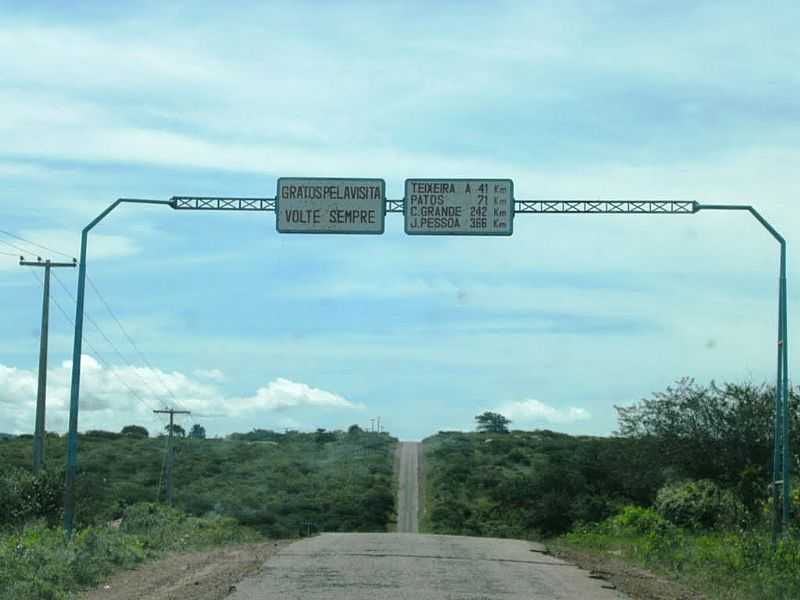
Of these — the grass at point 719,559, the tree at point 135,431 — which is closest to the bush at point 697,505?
the grass at point 719,559

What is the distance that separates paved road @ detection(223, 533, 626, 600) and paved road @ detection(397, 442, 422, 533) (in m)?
29.9

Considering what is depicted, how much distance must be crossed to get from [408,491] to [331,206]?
1968 inches

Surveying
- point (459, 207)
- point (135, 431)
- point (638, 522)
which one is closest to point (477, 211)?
point (459, 207)

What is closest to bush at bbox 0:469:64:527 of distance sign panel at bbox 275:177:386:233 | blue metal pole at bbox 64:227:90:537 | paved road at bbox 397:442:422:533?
blue metal pole at bbox 64:227:90:537

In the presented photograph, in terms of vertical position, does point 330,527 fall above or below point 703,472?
below

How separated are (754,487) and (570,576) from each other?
17749mm

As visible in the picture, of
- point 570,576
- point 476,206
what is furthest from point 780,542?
point 476,206

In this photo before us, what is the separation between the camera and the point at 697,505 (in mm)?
36156

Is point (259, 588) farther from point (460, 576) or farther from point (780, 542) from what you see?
point (780, 542)

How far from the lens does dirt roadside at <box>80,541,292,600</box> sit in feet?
59.1

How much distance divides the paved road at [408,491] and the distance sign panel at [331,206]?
33.6 metres

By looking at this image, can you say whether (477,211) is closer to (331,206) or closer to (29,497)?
(331,206)

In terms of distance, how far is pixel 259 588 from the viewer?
1798 cm

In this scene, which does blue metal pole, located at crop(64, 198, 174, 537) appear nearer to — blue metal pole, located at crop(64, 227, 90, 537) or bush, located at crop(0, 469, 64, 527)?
blue metal pole, located at crop(64, 227, 90, 537)
